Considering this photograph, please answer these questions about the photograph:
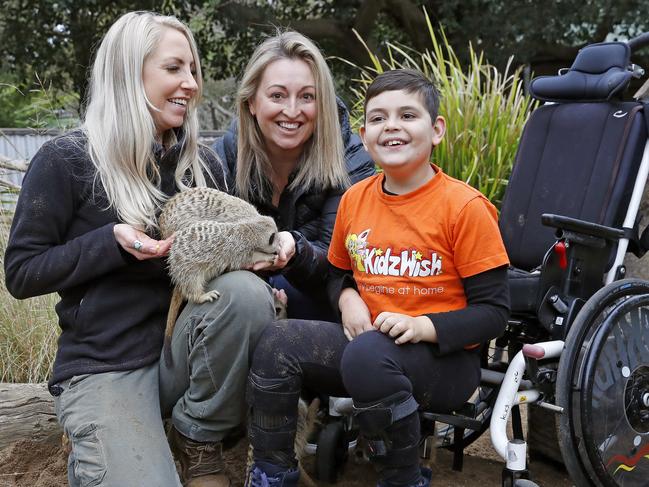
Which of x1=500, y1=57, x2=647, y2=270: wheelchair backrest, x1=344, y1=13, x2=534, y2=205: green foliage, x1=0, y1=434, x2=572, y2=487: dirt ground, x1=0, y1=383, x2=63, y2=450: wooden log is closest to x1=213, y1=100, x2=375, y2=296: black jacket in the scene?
x1=500, y1=57, x2=647, y2=270: wheelchair backrest

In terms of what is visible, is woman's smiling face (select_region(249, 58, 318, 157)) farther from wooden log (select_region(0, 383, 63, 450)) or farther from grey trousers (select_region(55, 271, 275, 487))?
wooden log (select_region(0, 383, 63, 450))

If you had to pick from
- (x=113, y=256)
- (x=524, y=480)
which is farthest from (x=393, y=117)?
(x=524, y=480)

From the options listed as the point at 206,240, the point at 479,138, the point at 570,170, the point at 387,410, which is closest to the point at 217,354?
the point at 206,240

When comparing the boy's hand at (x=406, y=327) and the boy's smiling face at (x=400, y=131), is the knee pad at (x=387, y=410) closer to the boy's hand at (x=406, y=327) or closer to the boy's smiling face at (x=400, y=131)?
the boy's hand at (x=406, y=327)

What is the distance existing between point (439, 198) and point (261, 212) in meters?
0.96

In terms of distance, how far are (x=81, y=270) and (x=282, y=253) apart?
664 mm

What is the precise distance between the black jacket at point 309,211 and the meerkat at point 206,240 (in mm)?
133

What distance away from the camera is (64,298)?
2.44 metres

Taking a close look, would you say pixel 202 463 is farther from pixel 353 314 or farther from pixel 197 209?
pixel 197 209

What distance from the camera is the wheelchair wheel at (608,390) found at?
7.25 feet

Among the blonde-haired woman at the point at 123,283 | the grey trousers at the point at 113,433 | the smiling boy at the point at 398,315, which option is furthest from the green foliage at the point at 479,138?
the grey trousers at the point at 113,433

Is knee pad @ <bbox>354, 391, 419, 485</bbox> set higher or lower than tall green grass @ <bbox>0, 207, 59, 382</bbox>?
higher

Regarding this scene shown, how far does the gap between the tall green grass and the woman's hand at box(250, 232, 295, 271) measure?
1.50 m

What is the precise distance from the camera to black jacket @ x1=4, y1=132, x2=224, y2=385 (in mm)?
2295
